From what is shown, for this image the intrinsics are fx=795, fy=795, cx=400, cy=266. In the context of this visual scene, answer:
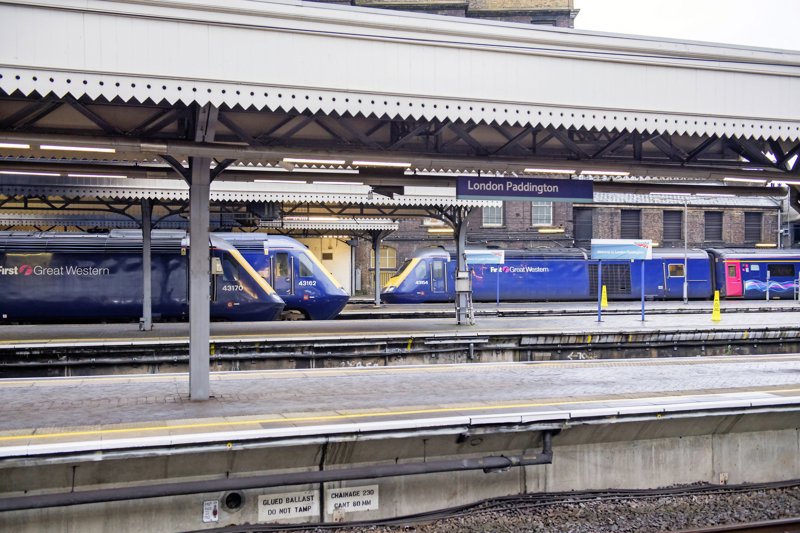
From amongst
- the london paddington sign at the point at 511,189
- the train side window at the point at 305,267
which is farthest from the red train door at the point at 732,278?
the london paddington sign at the point at 511,189

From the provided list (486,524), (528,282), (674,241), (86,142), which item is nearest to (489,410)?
(486,524)

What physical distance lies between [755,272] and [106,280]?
3013 centimetres

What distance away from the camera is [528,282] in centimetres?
3609

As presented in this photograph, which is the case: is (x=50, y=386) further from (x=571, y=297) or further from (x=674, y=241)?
(x=674, y=241)

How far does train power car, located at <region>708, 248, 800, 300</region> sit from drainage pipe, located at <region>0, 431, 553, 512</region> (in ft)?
108

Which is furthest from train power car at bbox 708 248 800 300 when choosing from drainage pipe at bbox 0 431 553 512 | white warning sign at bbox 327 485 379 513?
white warning sign at bbox 327 485 379 513

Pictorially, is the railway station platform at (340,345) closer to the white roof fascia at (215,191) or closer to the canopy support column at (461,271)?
the canopy support column at (461,271)

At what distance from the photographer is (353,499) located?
7.72 meters

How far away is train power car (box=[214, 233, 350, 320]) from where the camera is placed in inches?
908

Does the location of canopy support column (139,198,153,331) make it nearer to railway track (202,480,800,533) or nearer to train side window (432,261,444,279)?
railway track (202,480,800,533)

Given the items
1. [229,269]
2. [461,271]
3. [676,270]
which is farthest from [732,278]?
[229,269]

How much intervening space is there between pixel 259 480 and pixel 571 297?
31.1 metres

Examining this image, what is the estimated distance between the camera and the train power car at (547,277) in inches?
1334

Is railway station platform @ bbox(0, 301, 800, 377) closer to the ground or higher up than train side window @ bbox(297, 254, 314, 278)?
closer to the ground
